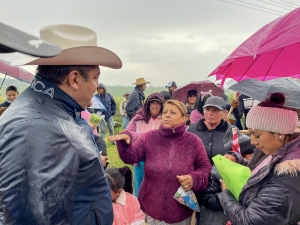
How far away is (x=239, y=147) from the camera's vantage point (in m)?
2.96

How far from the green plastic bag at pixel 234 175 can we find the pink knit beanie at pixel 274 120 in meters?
0.36

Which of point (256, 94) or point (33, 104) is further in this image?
point (256, 94)

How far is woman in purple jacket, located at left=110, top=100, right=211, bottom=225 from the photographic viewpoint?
2.79 m

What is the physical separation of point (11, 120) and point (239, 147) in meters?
2.41

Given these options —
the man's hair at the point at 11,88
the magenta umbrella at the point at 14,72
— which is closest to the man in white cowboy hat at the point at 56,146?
the magenta umbrella at the point at 14,72

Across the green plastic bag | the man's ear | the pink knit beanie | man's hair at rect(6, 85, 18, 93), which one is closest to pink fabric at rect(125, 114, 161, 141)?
the green plastic bag

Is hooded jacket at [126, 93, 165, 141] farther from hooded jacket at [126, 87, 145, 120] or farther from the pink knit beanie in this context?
hooded jacket at [126, 87, 145, 120]

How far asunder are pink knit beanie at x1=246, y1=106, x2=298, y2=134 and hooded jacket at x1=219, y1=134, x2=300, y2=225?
116mm

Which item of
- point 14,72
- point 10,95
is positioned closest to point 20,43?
point 14,72

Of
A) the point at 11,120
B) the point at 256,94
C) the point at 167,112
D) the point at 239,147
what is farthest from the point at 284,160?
the point at 256,94

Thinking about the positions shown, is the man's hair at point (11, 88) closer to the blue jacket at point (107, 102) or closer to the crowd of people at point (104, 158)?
the blue jacket at point (107, 102)

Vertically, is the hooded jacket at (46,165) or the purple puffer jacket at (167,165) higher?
the hooded jacket at (46,165)

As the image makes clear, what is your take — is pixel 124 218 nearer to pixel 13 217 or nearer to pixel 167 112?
pixel 167 112

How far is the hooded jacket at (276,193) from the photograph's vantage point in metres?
1.68
